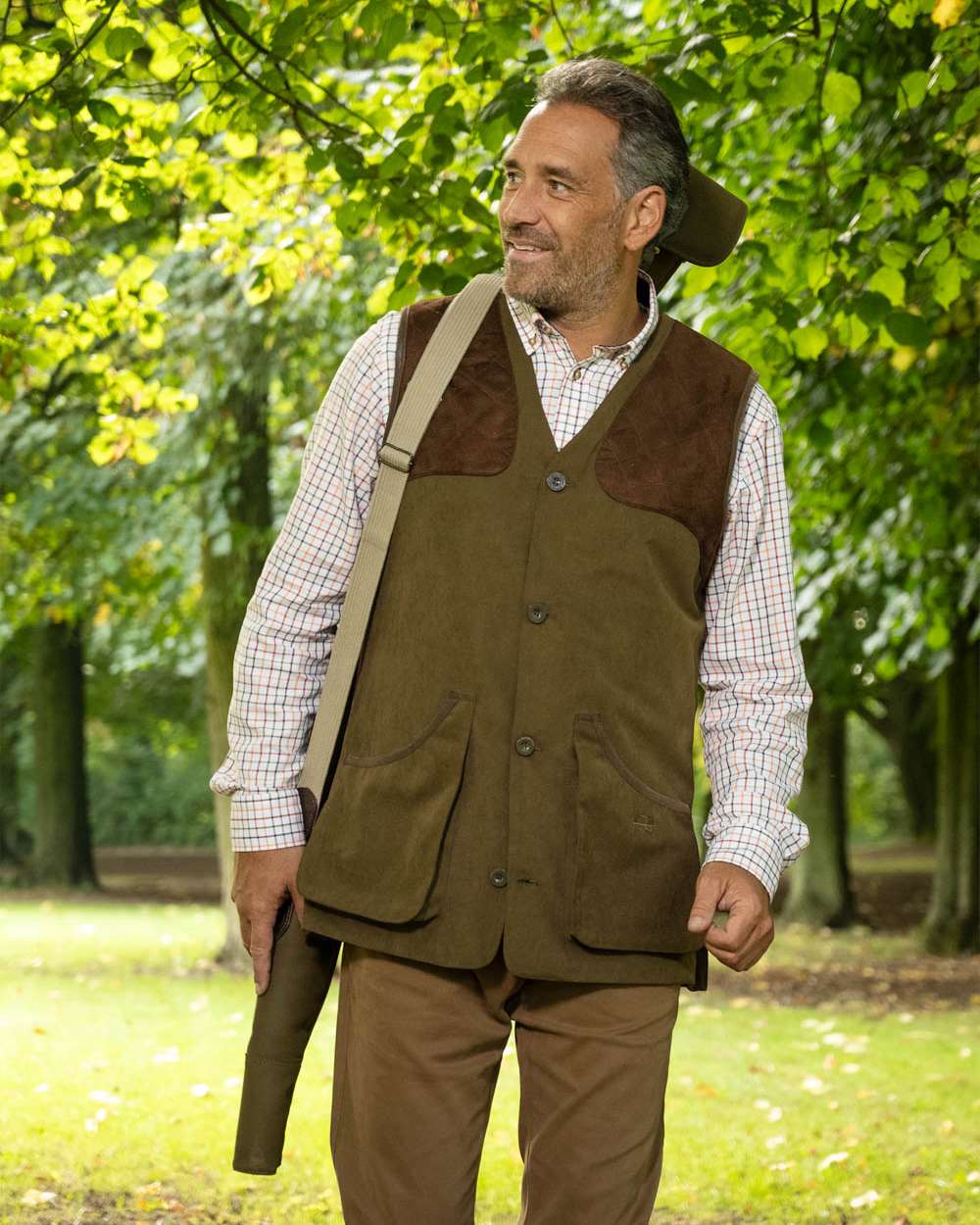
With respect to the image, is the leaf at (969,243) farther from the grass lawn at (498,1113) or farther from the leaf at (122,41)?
the grass lawn at (498,1113)

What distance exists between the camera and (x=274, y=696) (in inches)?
118

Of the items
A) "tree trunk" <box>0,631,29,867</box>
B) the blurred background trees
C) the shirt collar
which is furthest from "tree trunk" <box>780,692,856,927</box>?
the shirt collar

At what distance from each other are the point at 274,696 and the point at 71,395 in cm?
992

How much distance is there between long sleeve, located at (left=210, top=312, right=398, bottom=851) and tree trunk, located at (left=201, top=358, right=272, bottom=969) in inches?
354

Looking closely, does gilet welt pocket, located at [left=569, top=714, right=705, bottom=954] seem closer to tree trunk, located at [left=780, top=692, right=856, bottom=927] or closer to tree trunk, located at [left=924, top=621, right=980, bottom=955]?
tree trunk, located at [left=924, top=621, right=980, bottom=955]

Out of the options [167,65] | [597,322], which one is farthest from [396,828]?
[167,65]

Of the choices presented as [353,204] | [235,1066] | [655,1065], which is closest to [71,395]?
[235,1066]

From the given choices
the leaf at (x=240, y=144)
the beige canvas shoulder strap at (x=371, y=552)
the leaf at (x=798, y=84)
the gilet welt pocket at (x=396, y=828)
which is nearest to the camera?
the gilet welt pocket at (x=396, y=828)

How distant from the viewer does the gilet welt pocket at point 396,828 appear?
2.85 meters

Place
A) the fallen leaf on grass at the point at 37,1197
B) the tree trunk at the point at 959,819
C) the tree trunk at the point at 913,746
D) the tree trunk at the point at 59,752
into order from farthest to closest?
the tree trunk at the point at 913,746 < the tree trunk at the point at 59,752 < the tree trunk at the point at 959,819 < the fallen leaf on grass at the point at 37,1197

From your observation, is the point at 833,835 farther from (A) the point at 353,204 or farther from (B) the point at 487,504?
(B) the point at 487,504

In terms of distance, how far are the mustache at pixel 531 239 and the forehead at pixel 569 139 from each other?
115mm

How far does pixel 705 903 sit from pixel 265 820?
732 mm

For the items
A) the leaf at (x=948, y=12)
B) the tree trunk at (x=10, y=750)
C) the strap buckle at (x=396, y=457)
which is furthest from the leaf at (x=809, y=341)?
the tree trunk at (x=10, y=750)
